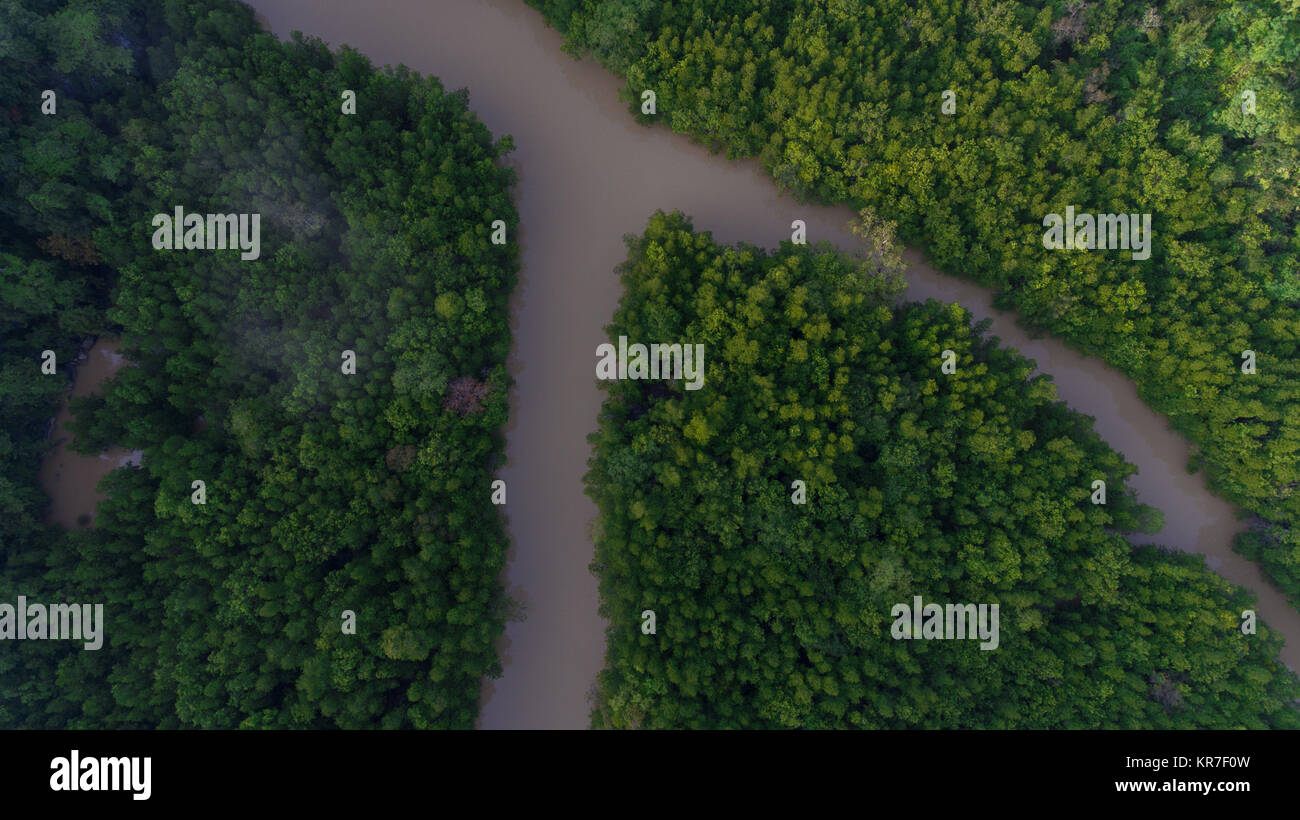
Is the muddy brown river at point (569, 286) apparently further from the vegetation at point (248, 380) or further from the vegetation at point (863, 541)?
the vegetation at point (863, 541)

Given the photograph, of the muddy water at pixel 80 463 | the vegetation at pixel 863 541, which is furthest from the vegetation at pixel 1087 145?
the muddy water at pixel 80 463

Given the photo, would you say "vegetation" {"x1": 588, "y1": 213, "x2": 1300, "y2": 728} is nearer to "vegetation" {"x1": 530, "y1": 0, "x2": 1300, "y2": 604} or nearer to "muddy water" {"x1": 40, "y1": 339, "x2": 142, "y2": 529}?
"vegetation" {"x1": 530, "y1": 0, "x2": 1300, "y2": 604}

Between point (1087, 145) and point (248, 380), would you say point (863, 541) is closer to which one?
point (1087, 145)

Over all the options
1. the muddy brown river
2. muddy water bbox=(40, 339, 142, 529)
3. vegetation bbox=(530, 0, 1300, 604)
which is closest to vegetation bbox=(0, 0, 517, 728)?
muddy water bbox=(40, 339, 142, 529)

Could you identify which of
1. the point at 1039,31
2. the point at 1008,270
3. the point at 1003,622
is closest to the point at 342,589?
the point at 1003,622

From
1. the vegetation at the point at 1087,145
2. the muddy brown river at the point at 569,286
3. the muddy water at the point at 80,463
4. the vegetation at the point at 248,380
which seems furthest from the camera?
the muddy brown river at the point at 569,286
